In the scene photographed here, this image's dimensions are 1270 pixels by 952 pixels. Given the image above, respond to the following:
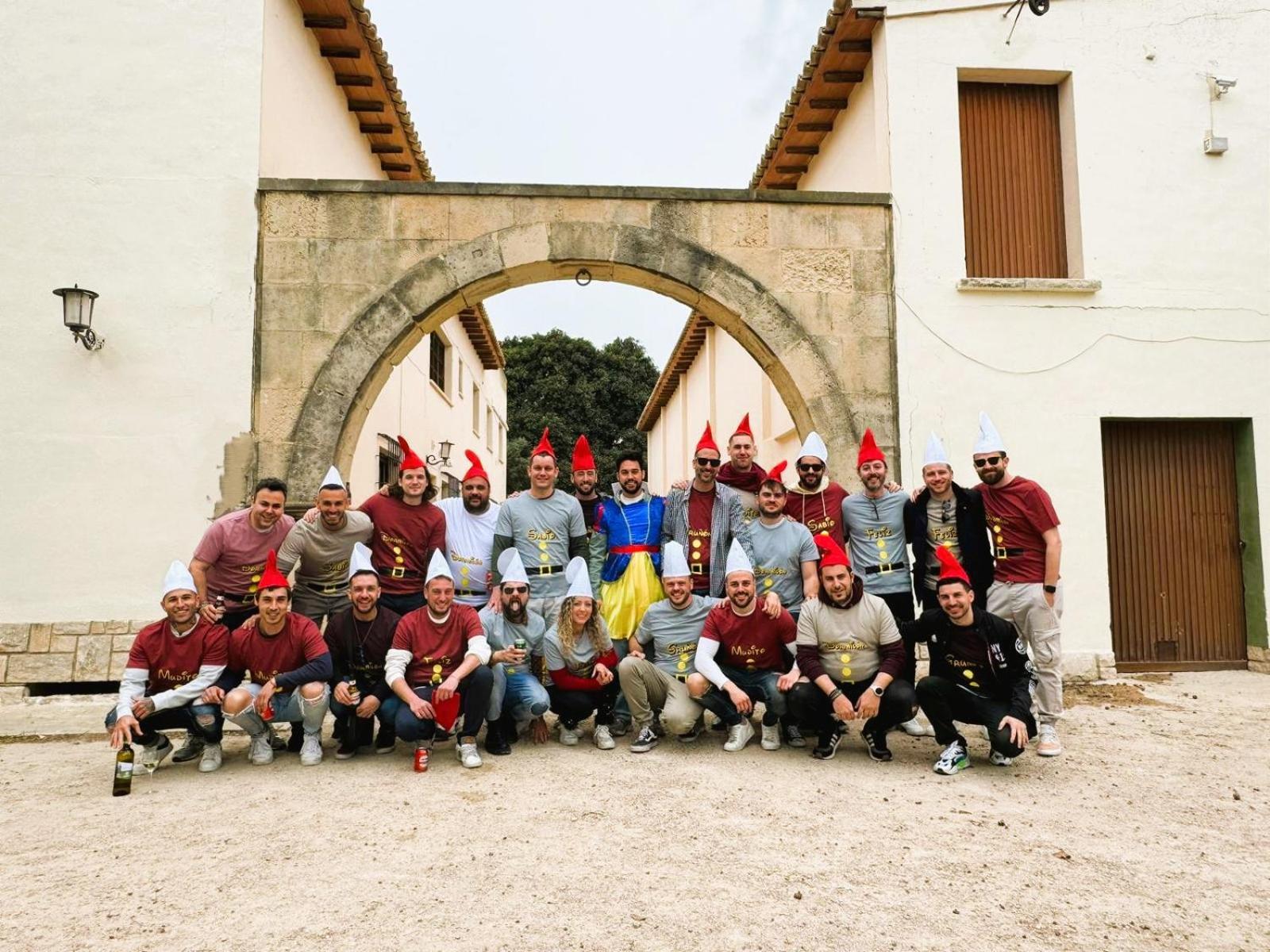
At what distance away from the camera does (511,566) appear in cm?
467

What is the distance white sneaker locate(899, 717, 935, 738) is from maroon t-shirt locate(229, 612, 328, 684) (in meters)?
3.32

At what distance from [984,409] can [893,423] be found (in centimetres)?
76

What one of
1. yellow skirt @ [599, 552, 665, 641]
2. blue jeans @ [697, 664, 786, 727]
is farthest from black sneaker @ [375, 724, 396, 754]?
blue jeans @ [697, 664, 786, 727]

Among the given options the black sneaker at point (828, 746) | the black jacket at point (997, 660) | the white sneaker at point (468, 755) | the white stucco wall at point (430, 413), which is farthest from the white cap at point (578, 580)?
the white stucco wall at point (430, 413)

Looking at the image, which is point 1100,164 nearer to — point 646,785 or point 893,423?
point 893,423

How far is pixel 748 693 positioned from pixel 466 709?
5.00 ft

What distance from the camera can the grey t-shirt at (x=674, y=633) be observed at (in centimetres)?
480

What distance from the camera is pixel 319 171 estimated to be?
793cm

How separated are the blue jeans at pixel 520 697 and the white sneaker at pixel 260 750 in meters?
1.16

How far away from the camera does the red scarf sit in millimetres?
5219

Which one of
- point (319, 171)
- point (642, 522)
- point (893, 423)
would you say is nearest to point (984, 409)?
point (893, 423)

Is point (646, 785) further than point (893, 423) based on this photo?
No

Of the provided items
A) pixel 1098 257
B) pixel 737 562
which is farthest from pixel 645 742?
pixel 1098 257

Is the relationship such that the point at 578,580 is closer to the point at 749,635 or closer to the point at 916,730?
the point at 749,635
